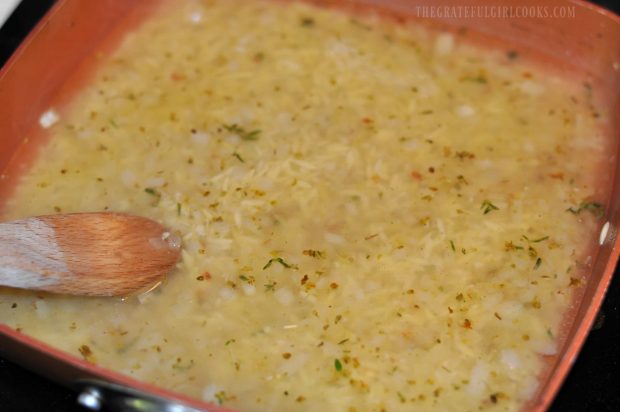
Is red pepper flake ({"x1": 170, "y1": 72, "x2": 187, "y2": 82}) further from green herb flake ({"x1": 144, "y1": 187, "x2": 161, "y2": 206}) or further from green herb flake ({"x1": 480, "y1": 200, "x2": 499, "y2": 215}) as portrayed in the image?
green herb flake ({"x1": 480, "y1": 200, "x2": 499, "y2": 215})

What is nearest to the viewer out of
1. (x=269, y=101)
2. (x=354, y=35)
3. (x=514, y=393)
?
(x=514, y=393)

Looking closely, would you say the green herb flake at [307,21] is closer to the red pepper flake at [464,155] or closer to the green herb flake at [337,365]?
the red pepper flake at [464,155]

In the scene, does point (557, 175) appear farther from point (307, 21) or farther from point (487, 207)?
point (307, 21)

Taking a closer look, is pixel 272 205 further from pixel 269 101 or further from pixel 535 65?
pixel 535 65

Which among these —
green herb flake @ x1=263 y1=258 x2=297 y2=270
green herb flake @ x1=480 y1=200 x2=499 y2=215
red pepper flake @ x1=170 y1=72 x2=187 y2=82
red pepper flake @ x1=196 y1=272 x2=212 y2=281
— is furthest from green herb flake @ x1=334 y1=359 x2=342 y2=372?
red pepper flake @ x1=170 y1=72 x2=187 y2=82

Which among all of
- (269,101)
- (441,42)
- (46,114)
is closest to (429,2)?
(441,42)

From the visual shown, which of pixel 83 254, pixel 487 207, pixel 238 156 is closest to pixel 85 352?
pixel 83 254
